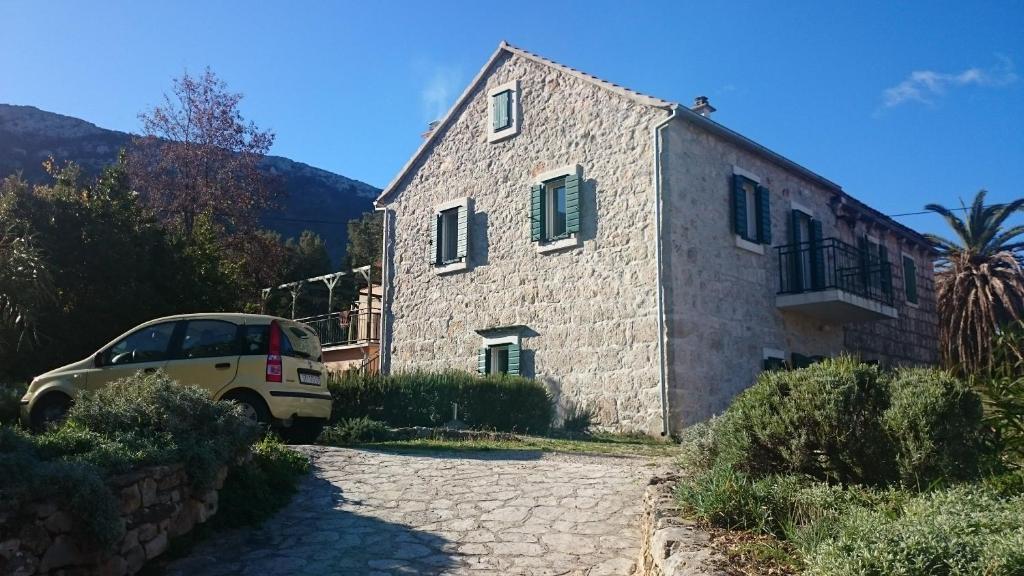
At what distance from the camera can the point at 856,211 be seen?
21047 millimetres

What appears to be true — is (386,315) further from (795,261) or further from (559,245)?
(795,261)

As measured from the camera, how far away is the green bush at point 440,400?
46.3 ft

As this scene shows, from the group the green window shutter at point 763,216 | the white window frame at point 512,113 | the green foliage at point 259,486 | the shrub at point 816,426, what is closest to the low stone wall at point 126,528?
the green foliage at point 259,486

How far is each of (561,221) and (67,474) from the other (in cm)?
1308

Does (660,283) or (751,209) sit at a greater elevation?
(751,209)

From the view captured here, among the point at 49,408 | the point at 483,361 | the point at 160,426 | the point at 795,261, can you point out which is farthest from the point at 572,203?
the point at 160,426

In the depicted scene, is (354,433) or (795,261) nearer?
(354,433)

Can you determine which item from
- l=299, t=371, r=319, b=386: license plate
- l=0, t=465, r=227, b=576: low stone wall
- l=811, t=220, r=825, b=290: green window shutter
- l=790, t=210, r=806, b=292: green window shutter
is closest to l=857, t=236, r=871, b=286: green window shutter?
l=811, t=220, r=825, b=290: green window shutter

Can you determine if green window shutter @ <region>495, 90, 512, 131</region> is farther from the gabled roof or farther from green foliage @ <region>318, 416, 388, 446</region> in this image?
green foliage @ <region>318, 416, 388, 446</region>

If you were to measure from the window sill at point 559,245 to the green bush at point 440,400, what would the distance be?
3264 millimetres

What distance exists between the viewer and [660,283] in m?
14.9

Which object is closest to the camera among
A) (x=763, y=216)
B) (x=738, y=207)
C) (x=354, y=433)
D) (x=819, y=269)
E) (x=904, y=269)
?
(x=354, y=433)

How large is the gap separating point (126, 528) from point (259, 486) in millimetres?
2017

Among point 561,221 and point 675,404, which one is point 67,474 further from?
point 561,221
